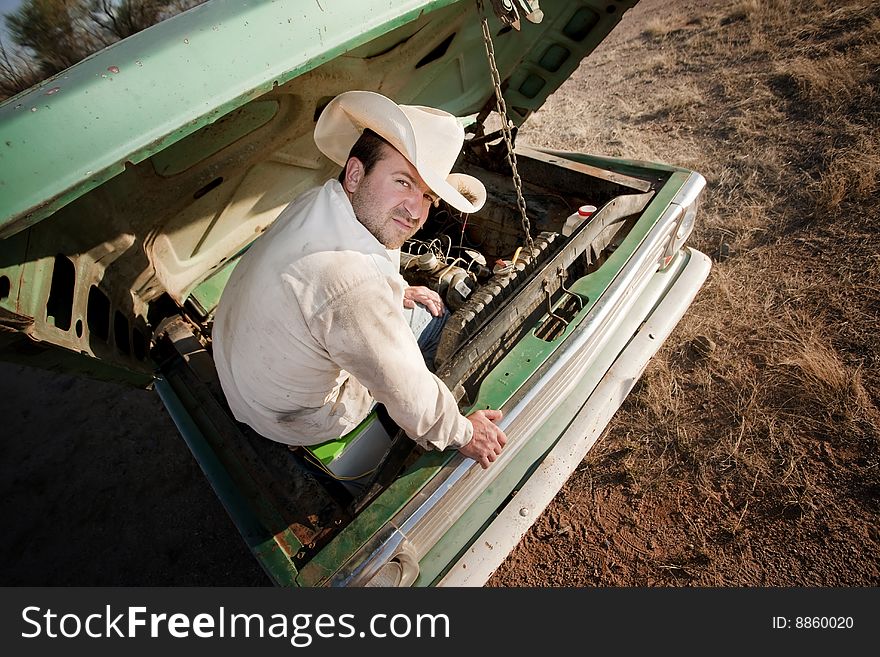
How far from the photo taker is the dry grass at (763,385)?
214cm

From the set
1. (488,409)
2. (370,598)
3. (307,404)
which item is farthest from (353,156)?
(370,598)

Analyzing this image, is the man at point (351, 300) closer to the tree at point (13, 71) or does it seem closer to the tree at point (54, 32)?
the tree at point (13, 71)

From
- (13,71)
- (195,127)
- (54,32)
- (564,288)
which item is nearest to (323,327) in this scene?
(195,127)

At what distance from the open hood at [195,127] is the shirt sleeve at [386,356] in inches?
21.7

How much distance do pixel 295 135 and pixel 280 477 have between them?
5.37ft

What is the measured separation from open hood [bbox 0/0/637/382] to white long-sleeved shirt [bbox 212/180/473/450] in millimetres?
373

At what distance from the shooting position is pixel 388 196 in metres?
1.42

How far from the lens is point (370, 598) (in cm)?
140

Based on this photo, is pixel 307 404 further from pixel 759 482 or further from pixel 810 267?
pixel 810 267

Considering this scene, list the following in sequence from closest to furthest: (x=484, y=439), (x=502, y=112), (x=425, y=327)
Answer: (x=484, y=439) → (x=502, y=112) → (x=425, y=327)

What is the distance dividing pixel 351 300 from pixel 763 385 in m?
2.54

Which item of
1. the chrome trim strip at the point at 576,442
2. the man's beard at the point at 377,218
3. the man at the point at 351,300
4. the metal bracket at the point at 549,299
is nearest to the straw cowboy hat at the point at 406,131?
the man at the point at 351,300

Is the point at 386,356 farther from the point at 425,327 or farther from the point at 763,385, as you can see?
the point at 763,385

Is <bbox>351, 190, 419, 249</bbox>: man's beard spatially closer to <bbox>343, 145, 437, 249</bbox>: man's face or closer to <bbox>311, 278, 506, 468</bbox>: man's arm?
<bbox>343, 145, 437, 249</bbox>: man's face
